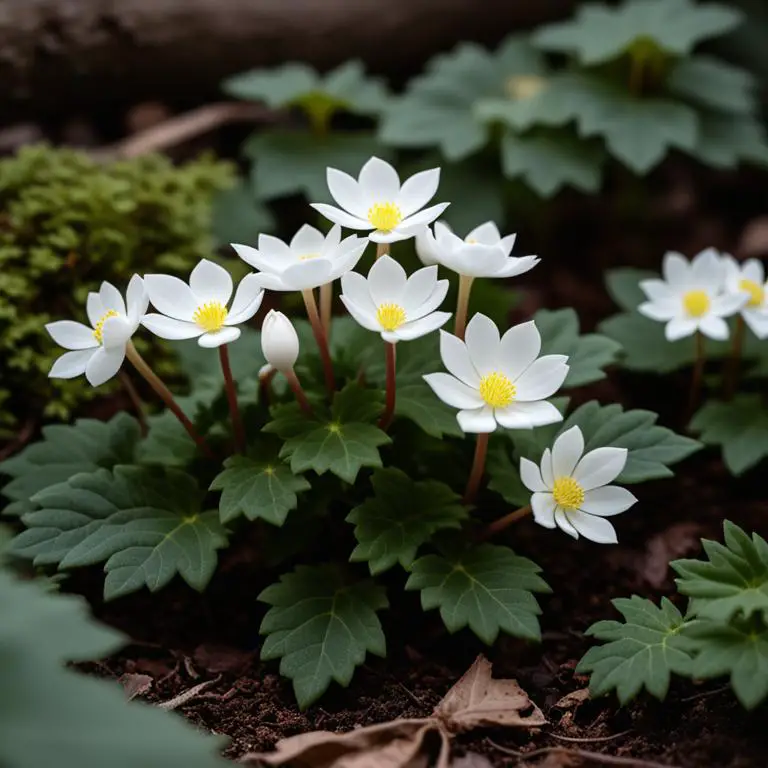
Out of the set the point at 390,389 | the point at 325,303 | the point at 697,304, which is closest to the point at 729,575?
the point at 390,389

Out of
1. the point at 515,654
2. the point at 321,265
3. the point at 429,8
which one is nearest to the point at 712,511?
the point at 515,654

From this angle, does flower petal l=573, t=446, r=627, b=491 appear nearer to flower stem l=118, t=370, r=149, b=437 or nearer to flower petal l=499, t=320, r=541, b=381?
flower petal l=499, t=320, r=541, b=381

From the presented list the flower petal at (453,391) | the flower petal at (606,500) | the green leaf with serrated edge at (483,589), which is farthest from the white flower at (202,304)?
the flower petal at (606,500)

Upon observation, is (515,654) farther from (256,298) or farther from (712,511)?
(256,298)

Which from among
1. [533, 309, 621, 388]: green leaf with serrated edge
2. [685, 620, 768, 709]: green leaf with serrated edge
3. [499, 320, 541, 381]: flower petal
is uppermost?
[499, 320, 541, 381]: flower petal

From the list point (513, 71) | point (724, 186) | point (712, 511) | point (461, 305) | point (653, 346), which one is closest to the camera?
point (461, 305)

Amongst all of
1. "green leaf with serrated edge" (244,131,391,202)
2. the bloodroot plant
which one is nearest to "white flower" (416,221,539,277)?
the bloodroot plant
